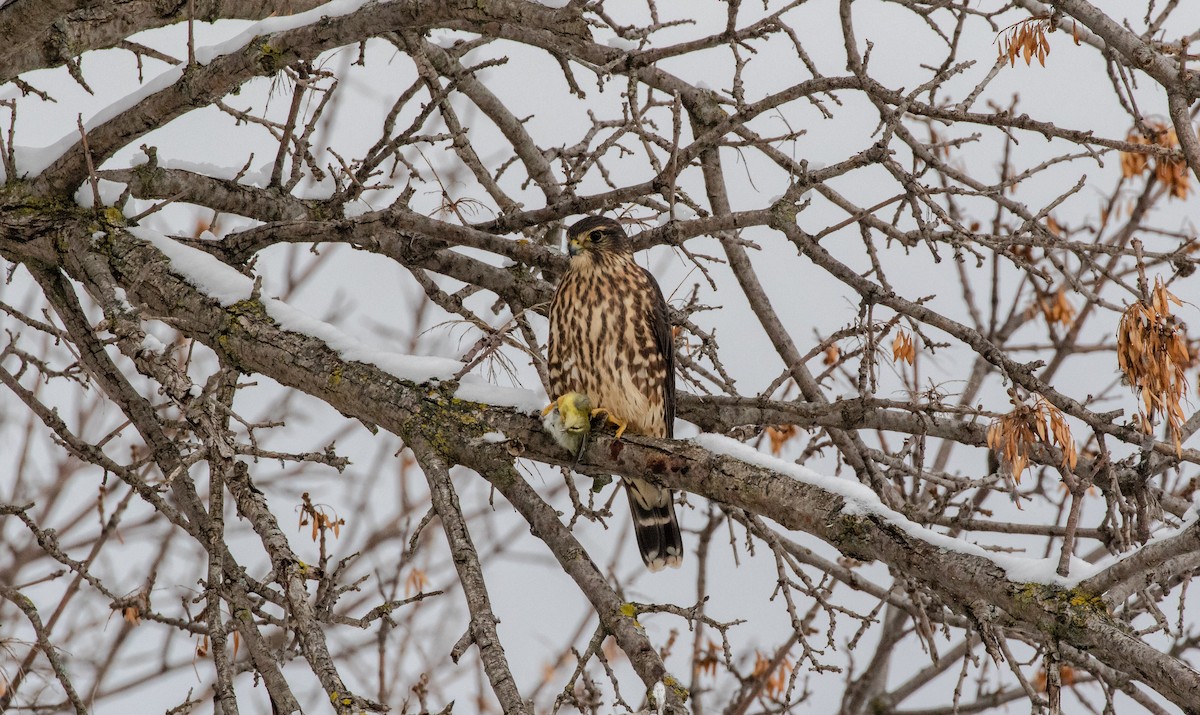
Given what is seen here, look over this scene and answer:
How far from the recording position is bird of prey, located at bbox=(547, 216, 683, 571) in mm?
4105

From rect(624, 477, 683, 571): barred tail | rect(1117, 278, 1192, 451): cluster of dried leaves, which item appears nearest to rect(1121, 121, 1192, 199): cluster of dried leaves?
rect(1117, 278, 1192, 451): cluster of dried leaves

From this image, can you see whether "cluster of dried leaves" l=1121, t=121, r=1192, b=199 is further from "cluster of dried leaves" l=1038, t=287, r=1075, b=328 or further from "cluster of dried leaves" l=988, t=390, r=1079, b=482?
"cluster of dried leaves" l=988, t=390, r=1079, b=482

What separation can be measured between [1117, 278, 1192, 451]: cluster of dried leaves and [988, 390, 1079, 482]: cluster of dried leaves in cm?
18

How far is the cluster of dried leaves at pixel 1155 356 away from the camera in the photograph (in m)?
2.49

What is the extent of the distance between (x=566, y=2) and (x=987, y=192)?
1.30 metres

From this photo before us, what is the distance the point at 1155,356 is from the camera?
251 cm

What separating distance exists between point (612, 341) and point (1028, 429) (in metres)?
1.73

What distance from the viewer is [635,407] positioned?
13.5 feet

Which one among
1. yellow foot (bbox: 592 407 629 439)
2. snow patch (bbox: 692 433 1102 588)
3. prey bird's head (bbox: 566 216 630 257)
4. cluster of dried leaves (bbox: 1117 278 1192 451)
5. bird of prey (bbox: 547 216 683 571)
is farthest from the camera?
prey bird's head (bbox: 566 216 630 257)

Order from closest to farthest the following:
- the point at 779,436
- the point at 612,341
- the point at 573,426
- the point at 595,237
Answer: the point at 573,426 < the point at 612,341 < the point at 595,237 < the point at 779,436

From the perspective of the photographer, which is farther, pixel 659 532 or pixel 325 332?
pixel 659 532

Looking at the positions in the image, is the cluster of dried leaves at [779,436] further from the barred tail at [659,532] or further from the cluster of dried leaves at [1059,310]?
the cluster of dried leaves at [1059,310]

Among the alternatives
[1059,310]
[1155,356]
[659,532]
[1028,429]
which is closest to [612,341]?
[659,532]

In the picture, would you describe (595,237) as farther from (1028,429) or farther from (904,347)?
(1028,429)
